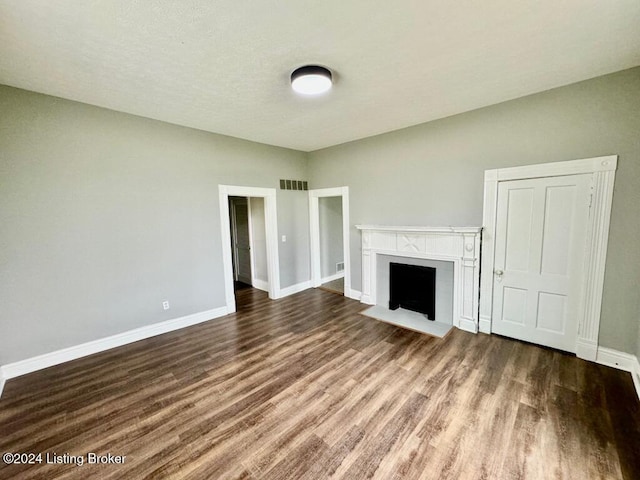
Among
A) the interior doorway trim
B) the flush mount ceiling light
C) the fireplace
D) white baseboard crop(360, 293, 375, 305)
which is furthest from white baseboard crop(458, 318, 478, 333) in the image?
the flush mount ceiling light

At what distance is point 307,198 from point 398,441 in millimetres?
4392

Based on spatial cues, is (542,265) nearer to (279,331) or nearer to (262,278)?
(279,331)

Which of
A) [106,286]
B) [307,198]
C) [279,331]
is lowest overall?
[279,331]

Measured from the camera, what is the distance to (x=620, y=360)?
8.41 feet

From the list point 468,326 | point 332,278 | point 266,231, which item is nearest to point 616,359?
point 468,326

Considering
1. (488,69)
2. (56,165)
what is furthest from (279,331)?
(488,69)

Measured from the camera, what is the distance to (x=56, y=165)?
9.07 feet

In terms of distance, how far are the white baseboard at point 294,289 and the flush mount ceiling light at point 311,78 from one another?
12.2 ft

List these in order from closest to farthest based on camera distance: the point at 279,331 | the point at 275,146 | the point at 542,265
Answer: the point at 542,265, the point at 279,331, the point at 275,146

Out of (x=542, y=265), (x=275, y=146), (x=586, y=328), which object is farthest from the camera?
(x=275, y=146)

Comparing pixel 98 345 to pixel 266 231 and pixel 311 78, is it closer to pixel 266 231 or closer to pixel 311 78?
pixel 266 231

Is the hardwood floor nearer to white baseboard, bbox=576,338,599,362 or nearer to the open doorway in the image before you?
white baseboard, bbox=576,338,599,362

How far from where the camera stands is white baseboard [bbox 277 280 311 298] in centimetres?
512

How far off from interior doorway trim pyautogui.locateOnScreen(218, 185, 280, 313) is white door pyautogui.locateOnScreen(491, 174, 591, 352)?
11.7ft
